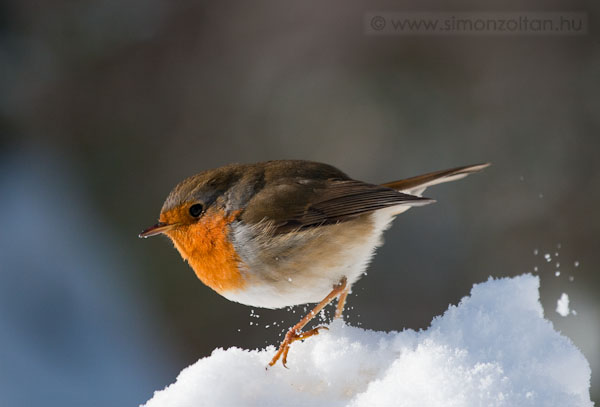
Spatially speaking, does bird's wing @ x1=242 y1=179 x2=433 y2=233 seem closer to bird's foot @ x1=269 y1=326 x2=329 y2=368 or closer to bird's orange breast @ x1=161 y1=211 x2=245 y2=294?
bird's orange breast @ x1=161 y1=211 x2=245 y2=294

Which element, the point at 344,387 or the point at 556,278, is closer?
the point at 344,387

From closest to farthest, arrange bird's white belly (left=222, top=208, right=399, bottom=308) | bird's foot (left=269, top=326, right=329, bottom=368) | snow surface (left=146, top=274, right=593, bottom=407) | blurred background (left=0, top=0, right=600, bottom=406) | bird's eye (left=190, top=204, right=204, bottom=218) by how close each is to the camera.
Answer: snow surface (left=146, top=274, right=593, bottom=407), bird's foot (left=269, top=326, right=329, bottom=368), bird's white belly (left=222, top=208, right=399, bottom=308), bird's eye (left=190, top=204, right=204, bottom=218), blurred background (left=0, top=0, right=600, bottom=406)

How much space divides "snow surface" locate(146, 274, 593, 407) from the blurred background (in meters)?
2.08

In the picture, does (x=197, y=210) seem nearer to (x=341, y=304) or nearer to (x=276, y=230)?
(x=276, y=230)

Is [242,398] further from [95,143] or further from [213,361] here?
[95,143]

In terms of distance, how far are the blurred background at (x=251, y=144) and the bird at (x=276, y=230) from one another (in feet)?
4.85

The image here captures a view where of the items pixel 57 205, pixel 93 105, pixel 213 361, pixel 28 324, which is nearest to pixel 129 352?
pixel 28 324

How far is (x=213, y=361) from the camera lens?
1.54m

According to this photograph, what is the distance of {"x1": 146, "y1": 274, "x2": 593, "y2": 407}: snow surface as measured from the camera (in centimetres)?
121

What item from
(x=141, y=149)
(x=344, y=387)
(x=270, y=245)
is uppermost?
(x=141, y=149)

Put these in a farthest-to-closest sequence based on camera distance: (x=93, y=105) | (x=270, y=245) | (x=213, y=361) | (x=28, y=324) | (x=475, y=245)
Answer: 1. (x=93, y=105)
2. (x=28, y=324)
3. (x=475, y=245)
4. (x=270, y=245)
5. (x=213, y=361)

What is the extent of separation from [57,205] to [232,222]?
2.63 metres

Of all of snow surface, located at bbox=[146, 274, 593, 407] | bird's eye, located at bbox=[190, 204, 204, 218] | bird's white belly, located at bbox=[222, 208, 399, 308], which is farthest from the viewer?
bird's eye, located at bbox=[190, 204, 204, 218]

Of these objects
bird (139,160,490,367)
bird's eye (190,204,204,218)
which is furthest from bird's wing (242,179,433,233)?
bird's eye (190,204,204,218)
